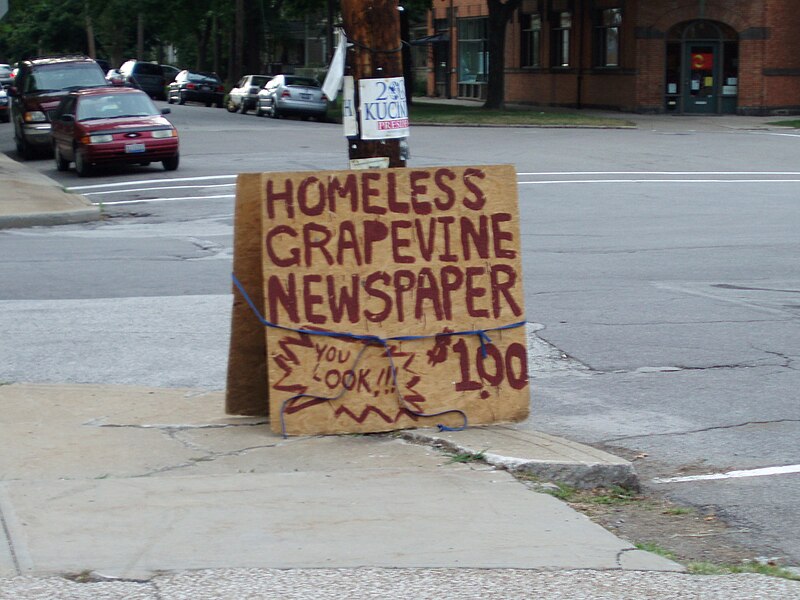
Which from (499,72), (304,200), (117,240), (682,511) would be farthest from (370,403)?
(499,72)

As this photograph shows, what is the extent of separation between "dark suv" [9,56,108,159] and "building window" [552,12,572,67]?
77.8ft

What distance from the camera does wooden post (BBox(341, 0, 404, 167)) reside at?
→ 23.5 ft

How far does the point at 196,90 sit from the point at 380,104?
4735cm

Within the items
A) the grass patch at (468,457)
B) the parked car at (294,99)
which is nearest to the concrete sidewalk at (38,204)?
the grass patch at (468,457)

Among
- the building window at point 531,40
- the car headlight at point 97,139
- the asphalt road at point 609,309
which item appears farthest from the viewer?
the building window at point 531,40

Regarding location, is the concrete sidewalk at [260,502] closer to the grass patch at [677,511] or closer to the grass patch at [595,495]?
the grass patch at [595,495]

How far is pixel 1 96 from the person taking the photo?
40.9 m

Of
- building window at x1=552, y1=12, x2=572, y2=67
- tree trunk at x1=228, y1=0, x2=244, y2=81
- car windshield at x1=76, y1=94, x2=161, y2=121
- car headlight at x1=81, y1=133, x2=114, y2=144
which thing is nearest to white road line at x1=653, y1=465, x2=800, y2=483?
car headlight at x1=81, y1=133, x2=114, y2=144

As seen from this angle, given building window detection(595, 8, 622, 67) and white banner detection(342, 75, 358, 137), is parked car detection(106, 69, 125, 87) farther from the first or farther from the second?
white banner detection(342, 75, 358, 137)

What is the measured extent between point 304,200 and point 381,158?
1317 mm

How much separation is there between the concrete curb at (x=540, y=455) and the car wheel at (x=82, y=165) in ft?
59.5

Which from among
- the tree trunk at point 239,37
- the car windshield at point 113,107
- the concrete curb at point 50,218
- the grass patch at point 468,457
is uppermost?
the tree trunk at point 239,37

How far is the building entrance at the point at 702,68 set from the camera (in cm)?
4175

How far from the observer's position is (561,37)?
48.3 m
